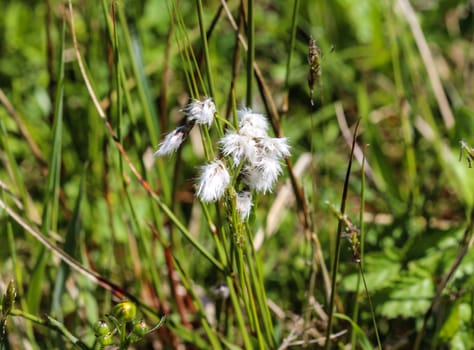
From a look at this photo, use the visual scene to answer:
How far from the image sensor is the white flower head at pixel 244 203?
1.15 m

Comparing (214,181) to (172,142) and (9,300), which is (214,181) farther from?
(9,300)

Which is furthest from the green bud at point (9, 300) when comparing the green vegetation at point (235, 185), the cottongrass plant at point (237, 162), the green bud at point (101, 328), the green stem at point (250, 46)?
the green stem at point (250, 46)

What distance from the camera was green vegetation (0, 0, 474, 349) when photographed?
1.29 m

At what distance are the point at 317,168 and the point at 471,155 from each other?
4.07ft

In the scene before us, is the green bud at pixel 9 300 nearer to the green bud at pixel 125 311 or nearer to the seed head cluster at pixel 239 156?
the green bud at pixel 125 311

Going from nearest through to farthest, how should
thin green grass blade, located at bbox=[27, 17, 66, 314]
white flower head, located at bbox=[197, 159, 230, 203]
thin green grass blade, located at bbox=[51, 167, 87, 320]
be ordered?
white flower head, located at bbox=[197, 159, 230, 203]
thin green grass blade, located at bbox=[27, 17, 66, 314]
thin green grass blade, located at bbox=[51, 167, 87, 320]

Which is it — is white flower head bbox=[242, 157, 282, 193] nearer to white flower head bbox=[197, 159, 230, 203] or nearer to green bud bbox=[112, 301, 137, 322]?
white flower head bbox=[197, 159, 230, 203]

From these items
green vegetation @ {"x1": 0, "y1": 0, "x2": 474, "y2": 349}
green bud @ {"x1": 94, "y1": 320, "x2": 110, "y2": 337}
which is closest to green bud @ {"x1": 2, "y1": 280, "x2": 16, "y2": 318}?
green vegetation @ {"x1": 0, "y1": 0, "x2": 474, "y2": 349}

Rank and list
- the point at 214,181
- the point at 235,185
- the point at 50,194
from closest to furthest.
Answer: the point at 214,181
the point at 235,185
the point at 50,194

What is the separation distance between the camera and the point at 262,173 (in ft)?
3.73

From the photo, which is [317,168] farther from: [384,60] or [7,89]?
[7,89]

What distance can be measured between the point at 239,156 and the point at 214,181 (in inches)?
2.3

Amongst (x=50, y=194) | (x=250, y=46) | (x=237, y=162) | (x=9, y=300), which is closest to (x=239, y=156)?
(x=237, y=162)

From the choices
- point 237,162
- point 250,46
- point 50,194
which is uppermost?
point 250,46
